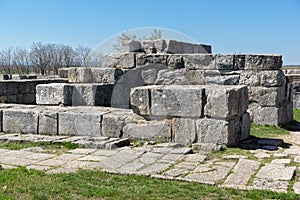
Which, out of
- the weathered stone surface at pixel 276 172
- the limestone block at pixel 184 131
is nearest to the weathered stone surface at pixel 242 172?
the weathered stone surface at pixel 276 172

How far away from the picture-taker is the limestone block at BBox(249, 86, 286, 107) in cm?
880

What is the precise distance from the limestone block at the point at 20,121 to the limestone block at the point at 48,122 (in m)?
0.12

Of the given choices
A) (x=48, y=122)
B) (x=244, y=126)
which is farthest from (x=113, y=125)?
(x=244, y=126)

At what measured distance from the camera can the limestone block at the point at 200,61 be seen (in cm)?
918

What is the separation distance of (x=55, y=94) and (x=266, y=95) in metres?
4.80

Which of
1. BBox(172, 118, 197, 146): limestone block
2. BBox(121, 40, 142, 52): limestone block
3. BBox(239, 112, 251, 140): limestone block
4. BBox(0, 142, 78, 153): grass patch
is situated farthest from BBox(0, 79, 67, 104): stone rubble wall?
BBox(239, 112, 251, 140): limestone block

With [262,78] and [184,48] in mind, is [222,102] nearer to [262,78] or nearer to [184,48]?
[262,78]

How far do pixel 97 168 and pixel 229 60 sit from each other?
5.15m

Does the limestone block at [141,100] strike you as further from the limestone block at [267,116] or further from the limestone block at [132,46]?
the limestone block at [132,46]

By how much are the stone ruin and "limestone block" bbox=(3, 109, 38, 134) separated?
0.02 m

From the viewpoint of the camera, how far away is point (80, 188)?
420cm

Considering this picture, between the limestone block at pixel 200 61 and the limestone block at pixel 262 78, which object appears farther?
the limestone block at pixel 200 61

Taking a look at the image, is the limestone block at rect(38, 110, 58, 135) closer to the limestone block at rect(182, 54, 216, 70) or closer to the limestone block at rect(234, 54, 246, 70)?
the limestone block at rect(182, 54, 216, 70)

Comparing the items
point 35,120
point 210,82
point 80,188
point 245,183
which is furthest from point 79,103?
point 245,183
